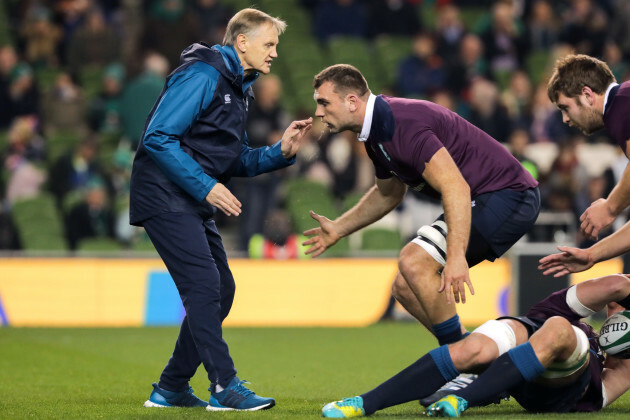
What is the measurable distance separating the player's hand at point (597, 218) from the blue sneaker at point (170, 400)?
2.37 metres

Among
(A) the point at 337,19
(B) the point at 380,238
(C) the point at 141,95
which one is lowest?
(B) the point at 380,238

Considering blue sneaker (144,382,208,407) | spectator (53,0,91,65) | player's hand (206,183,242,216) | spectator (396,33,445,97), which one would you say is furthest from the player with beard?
spectator (53,0,91,65)

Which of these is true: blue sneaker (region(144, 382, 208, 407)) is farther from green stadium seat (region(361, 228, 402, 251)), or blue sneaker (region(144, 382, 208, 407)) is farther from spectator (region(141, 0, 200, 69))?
spectator (region(141, 0, 200, 69))

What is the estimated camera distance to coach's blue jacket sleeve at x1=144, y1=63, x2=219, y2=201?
5.74 m

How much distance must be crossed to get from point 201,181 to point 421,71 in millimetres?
10723

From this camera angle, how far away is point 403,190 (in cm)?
659

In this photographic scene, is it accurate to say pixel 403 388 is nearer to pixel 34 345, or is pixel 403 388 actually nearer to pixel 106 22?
pixel 34 345

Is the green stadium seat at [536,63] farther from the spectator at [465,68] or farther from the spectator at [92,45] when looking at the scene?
the spectator at [92,45]

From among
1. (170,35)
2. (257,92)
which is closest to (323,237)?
(257,92)

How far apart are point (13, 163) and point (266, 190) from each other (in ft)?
10.9

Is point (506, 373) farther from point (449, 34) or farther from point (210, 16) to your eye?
point (449, 34)

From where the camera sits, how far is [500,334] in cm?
537

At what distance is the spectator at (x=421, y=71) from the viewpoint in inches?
626

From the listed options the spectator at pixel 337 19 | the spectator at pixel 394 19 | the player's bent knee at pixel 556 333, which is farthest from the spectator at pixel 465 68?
the player's bent knee at pixel 556 333
